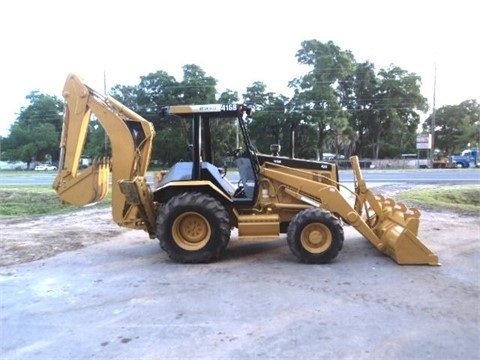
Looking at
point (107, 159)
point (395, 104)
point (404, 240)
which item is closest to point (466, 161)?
point (395, 104)

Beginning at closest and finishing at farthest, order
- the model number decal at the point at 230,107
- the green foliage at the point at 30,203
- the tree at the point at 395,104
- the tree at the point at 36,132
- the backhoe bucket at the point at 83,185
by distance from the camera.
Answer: the model number decal at the point at 230,107 → the backhoe bucket at the point at 83,185 → the green foliage at the point at 30,203 → the tree at the point at 395,104 → the tree at the point at 36,132

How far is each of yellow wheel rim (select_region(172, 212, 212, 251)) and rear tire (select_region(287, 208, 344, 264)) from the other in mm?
1337

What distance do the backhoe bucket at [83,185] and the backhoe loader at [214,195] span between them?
0.06ft

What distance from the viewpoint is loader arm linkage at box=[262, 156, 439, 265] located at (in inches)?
292

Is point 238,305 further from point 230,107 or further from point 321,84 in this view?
point 321,84

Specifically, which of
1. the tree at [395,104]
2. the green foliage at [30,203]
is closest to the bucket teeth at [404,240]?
the green foliage at [30,203]

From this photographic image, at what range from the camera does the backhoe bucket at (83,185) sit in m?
8.66

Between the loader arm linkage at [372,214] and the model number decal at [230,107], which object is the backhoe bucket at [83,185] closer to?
the model number decal at [230,107]

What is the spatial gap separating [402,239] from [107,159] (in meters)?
5.19

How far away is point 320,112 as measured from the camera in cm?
4947

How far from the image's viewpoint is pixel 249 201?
8.23m

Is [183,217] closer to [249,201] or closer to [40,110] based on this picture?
[249,201]

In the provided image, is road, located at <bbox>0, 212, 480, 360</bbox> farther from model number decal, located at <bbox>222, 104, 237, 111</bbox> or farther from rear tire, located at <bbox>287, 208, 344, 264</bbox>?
model number decal, located at <bbox>222, 104, 237, 111</bbox>

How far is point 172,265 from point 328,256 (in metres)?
2.41
